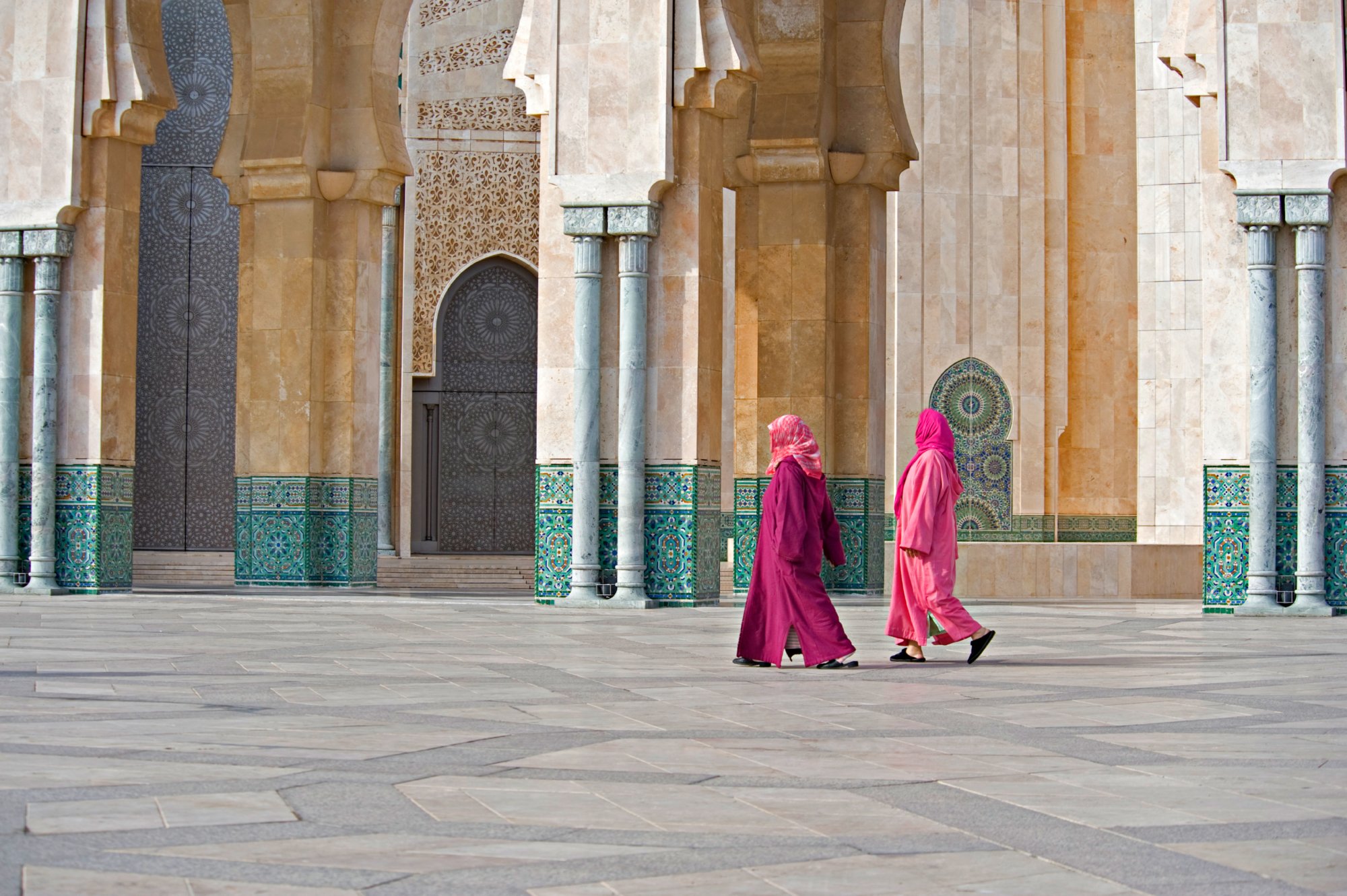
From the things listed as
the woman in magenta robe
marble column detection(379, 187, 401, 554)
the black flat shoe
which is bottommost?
the black flat shoe

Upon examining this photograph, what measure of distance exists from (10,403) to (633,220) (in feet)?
13.6

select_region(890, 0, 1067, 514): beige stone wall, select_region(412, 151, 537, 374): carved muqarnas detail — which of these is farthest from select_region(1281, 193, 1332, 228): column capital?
select_region(412, 151, 537, 374): carved muqarnas detail

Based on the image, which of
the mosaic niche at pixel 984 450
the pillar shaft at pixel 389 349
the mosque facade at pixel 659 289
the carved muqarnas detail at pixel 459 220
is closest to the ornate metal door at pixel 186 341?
the mosque facade at pixel 659 289

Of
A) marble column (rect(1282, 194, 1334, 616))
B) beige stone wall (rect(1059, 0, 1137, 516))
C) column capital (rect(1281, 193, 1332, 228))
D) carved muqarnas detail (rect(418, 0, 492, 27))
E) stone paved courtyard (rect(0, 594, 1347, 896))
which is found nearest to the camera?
stone paved courtyard (rect(0, 594, 1347, 896))

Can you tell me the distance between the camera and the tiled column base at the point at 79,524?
11.4 meters

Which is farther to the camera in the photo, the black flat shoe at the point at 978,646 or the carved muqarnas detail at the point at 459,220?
the carved muqarnas detail at the point at 459,220

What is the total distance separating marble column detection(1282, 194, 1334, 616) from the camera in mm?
9633

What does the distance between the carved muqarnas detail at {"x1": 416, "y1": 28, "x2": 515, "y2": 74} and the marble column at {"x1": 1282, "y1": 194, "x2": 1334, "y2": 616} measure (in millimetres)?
9373

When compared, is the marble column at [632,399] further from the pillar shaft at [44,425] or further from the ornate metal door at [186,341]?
the ornate metal door at [186,341]

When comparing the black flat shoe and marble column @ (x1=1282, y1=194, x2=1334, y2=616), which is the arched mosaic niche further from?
the black flat shoe

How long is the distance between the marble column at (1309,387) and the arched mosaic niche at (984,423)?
6.50 meters

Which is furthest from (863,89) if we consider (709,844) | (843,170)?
(709,844)

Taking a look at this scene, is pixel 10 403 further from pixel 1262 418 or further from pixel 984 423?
pixel 984 423

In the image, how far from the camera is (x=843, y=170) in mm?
12273
